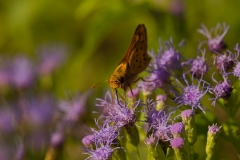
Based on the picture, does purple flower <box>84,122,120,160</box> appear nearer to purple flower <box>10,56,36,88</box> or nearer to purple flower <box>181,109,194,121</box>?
purple flower <box>181,109,194,121</box>

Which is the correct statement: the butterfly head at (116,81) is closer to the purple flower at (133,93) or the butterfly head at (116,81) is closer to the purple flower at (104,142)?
the purple flower at (133,93)

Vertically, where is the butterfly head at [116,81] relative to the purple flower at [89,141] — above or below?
above

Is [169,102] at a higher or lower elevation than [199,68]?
lower

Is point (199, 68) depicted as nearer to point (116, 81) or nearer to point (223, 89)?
point (223, 89)

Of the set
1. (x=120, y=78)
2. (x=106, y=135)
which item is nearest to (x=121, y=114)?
(x=106, y=135)

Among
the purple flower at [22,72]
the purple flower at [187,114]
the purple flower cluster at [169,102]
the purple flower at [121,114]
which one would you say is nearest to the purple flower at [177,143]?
the purple flower cluster at [169,102]

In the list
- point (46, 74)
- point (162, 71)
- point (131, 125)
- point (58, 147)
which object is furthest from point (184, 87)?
point (46, 74)
